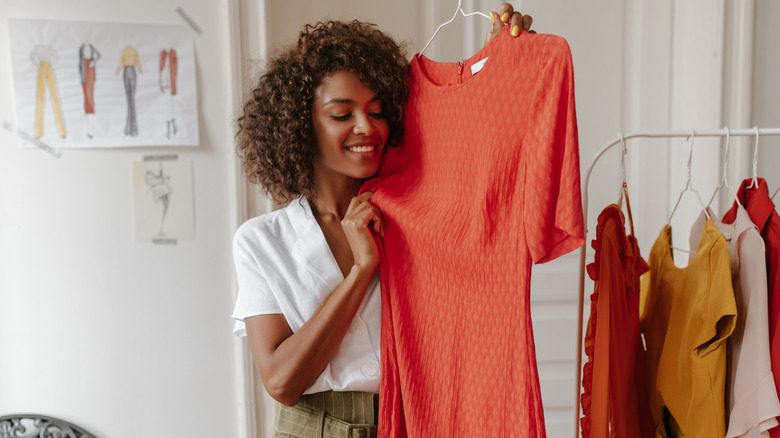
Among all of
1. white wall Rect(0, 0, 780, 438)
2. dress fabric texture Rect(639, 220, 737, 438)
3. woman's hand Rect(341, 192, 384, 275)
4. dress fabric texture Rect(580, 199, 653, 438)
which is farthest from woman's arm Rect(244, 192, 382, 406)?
white wall Rect(0, 0, 780, 438)

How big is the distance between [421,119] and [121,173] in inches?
46.3

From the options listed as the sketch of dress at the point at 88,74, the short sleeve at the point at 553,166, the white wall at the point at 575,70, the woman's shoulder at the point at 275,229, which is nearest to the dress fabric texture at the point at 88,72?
the sketch of dress at the point at 88,74

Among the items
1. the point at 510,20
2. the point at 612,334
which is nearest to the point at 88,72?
the point at 510,20

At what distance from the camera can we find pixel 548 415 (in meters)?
2.24

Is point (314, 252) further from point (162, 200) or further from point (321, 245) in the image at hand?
point (162, 200)


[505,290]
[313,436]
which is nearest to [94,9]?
[313,436]

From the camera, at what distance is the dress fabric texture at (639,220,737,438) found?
3.60ft

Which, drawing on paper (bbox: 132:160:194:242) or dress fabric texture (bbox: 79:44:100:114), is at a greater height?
dress fabric texture (bbox: 79:44:100:114)

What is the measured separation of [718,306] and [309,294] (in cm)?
75

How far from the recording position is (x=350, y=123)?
3.60ft

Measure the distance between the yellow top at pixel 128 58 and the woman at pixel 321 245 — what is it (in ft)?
2.83

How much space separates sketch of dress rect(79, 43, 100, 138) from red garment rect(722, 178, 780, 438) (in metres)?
1.78

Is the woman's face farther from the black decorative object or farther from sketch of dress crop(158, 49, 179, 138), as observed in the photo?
the black decorative object

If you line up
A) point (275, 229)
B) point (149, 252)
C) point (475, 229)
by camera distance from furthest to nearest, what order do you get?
1. point (149, 252)
2. point (275, 229)
3. point (475, 229)
